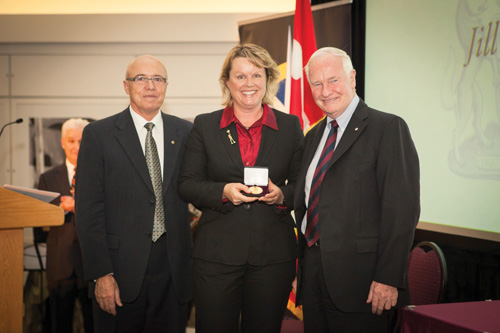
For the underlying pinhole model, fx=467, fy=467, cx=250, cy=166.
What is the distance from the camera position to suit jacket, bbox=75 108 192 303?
234 centimetres

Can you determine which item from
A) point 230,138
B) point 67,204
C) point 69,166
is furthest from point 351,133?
point 69,166

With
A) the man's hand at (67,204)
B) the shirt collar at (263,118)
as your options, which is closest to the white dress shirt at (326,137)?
the shirt collar at (263,118)

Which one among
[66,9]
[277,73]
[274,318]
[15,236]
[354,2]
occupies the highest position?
[66,9]

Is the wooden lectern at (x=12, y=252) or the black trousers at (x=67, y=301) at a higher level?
the wooden lectern at (x=12, y=252)

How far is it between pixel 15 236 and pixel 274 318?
1.19 metres

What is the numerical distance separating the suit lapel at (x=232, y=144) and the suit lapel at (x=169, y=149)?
33cm

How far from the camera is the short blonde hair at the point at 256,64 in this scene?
231 cm

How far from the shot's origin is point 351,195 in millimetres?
2020

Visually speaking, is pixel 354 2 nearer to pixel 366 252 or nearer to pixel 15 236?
pixel 366 252

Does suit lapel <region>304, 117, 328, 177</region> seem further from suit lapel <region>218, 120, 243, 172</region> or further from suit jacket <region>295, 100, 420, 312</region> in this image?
suit lapel <region>218, 120, 243, 172</region>

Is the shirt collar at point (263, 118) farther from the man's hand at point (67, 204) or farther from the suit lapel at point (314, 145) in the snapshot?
the man's hand at point (67, 204)

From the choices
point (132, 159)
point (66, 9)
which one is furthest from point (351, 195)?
point (66, 9)

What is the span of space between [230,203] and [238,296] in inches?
17.4

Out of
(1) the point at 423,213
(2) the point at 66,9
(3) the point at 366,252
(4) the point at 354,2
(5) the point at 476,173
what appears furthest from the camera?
(2) the point at 66,9
